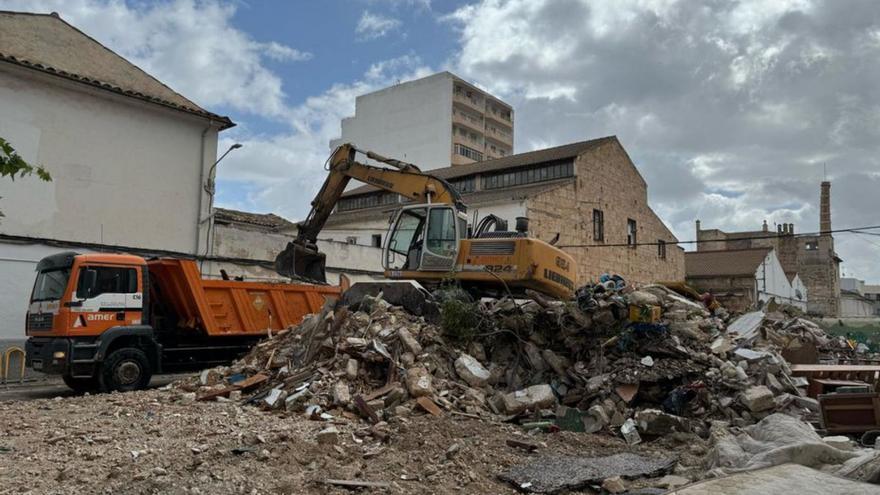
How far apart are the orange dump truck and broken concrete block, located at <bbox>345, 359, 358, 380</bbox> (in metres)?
4.41

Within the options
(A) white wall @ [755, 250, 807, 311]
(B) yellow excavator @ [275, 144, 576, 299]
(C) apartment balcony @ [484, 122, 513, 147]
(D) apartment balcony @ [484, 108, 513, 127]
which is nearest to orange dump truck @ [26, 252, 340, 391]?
(B) yellow excavator @ [275, 144, 576, 299]

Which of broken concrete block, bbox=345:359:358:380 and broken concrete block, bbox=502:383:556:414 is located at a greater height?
broken concrete block, bbox=345:359:358:380

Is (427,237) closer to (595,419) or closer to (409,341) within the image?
(409,341)

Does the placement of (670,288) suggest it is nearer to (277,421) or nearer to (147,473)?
(277,421)

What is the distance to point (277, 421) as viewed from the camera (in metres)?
7.66

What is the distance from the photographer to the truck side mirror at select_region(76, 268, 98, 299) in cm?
1066

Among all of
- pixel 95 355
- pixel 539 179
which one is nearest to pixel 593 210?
pixel 539 179

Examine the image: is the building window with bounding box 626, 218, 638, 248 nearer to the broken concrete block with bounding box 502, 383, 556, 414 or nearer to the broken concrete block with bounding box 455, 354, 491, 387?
the broken concrete block with bounding box 455, 354, 491, 387

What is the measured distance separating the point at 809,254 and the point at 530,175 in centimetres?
3384

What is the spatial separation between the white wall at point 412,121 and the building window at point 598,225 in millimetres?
28552

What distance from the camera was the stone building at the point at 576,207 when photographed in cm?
2647

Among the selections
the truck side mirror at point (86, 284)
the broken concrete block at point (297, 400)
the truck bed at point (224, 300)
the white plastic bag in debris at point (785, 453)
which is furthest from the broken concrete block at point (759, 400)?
the truck side mirror at point (86, 284)

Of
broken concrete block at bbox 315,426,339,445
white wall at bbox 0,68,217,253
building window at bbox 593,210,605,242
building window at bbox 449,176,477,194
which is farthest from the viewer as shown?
building window at bbox 449,176,477,194

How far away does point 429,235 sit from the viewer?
1137 centimetres
